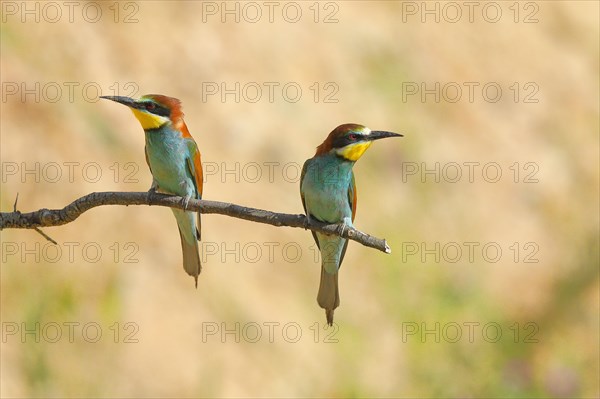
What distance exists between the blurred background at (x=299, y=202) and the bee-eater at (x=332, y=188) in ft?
7.38

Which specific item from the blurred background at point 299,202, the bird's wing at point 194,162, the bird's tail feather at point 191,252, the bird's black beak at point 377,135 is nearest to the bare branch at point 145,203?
the bird's black beak at point 377,135

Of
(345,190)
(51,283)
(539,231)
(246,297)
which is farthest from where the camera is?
(539,231)

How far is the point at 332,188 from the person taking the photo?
3.43 m

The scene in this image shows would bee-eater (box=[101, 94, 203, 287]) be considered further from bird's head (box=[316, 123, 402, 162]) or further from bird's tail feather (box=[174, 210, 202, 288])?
bird's head (box=[316, 123, 402, 162])

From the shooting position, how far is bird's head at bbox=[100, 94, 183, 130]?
333 cm

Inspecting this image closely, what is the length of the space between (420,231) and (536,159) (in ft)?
5.40

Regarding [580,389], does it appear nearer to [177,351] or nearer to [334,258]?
[177,351]

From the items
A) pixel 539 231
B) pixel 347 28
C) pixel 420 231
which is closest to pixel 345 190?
pixel 420 231

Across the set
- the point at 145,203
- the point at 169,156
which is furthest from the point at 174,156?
the point at 145,203

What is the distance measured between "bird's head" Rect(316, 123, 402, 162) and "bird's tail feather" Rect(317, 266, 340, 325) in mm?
456

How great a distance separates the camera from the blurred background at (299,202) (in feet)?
18.3

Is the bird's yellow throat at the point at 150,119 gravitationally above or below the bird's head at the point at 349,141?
above

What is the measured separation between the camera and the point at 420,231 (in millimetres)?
7500

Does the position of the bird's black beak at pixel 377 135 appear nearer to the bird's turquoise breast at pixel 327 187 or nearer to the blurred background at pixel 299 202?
the bird's turquoise breast at pixel 327 187
